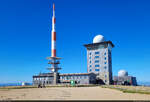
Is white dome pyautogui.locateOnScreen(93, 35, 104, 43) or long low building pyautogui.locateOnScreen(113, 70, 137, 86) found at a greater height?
white dome pyautogui.locateOnScreen(93, 35, 104, 43)

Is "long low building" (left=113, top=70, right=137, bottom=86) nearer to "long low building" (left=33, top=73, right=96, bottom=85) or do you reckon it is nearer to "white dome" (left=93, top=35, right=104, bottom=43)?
"long low building" (left=33, top=73, right=96, bottom=85)

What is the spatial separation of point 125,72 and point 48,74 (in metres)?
61.4

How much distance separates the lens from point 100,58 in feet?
379

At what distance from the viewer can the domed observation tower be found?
11112 cm

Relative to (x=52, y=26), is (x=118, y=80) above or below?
below

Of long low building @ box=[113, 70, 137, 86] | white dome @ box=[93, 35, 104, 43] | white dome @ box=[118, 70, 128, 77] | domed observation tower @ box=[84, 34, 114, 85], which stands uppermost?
white dome @ box=[93, 35, 104, 43]

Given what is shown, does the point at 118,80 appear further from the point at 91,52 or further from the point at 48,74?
the point at 48,74

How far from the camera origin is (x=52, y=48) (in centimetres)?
11619

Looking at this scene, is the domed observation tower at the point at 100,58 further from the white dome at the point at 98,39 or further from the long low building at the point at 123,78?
the long low building at the point at 123,78

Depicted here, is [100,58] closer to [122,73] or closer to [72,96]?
[122,73]

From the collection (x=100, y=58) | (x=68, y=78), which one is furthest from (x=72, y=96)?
(x=100, y=58)

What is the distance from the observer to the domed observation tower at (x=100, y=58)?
11112 cm

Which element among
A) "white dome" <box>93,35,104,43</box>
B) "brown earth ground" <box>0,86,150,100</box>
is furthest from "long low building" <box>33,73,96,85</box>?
"brown earth ground" <box>0,86,150,100</box>

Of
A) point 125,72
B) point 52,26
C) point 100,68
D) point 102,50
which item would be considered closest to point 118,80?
point 125,72
